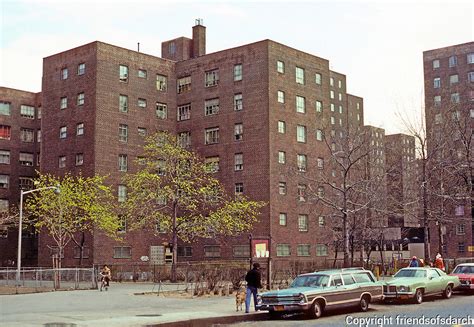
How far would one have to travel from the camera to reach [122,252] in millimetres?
64750

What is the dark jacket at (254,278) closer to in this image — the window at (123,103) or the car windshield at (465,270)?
the car windshield at (465,270)

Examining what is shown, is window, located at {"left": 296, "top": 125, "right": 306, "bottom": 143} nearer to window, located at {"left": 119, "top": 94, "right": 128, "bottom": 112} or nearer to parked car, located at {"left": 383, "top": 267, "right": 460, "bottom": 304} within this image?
window, located at {"left": 119, "top": 94, "right": 128, "bottom": 112}

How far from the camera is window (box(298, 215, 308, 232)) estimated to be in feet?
220

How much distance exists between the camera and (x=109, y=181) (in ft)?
214

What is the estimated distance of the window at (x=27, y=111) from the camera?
8481 cm

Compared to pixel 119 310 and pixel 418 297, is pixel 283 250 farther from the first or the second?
pixel 119 310

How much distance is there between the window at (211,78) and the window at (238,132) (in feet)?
18.5

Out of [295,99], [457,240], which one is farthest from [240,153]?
[457,240]

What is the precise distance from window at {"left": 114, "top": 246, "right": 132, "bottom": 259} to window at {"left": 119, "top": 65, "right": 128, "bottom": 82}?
1714 cm

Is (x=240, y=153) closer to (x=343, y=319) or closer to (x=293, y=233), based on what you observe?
(x=293, y=233)

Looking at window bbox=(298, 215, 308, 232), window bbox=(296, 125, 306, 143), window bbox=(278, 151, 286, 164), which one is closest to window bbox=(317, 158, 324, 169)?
window bbox=(296, 125, 306, 143)

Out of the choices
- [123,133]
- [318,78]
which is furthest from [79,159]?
[318,78]

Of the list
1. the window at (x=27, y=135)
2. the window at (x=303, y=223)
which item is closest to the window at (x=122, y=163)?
the window at (x=303, y=223)

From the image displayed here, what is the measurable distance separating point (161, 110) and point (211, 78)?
21.4 ft
